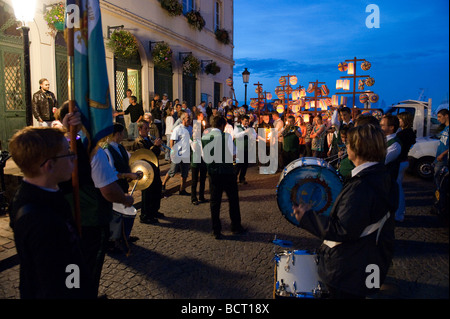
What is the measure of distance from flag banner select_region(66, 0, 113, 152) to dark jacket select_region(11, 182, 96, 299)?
1126 millimetres

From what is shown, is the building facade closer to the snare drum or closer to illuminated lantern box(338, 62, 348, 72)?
illuminated lantern box(338, 62, 348, 72)

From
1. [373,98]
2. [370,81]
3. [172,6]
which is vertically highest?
[172,6]

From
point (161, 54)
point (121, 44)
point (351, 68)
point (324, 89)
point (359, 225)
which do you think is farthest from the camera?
point (324, 89)

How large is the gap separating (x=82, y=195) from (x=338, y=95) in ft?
59.6

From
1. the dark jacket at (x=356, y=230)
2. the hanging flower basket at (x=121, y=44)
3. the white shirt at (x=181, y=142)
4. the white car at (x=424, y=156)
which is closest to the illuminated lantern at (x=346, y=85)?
the white car at (x=424, y=156)

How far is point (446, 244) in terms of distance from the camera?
1.54m

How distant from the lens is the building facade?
9.26 meters

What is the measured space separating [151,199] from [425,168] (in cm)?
862

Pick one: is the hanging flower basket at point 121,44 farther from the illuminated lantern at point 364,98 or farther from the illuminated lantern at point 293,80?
the illuminated lantern at point 293,80

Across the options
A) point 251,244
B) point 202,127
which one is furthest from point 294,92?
point 251,244

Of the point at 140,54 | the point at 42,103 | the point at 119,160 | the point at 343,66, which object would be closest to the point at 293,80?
the point at 343,66

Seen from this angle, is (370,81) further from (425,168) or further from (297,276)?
(297,276)

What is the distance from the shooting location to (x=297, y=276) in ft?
9.15
